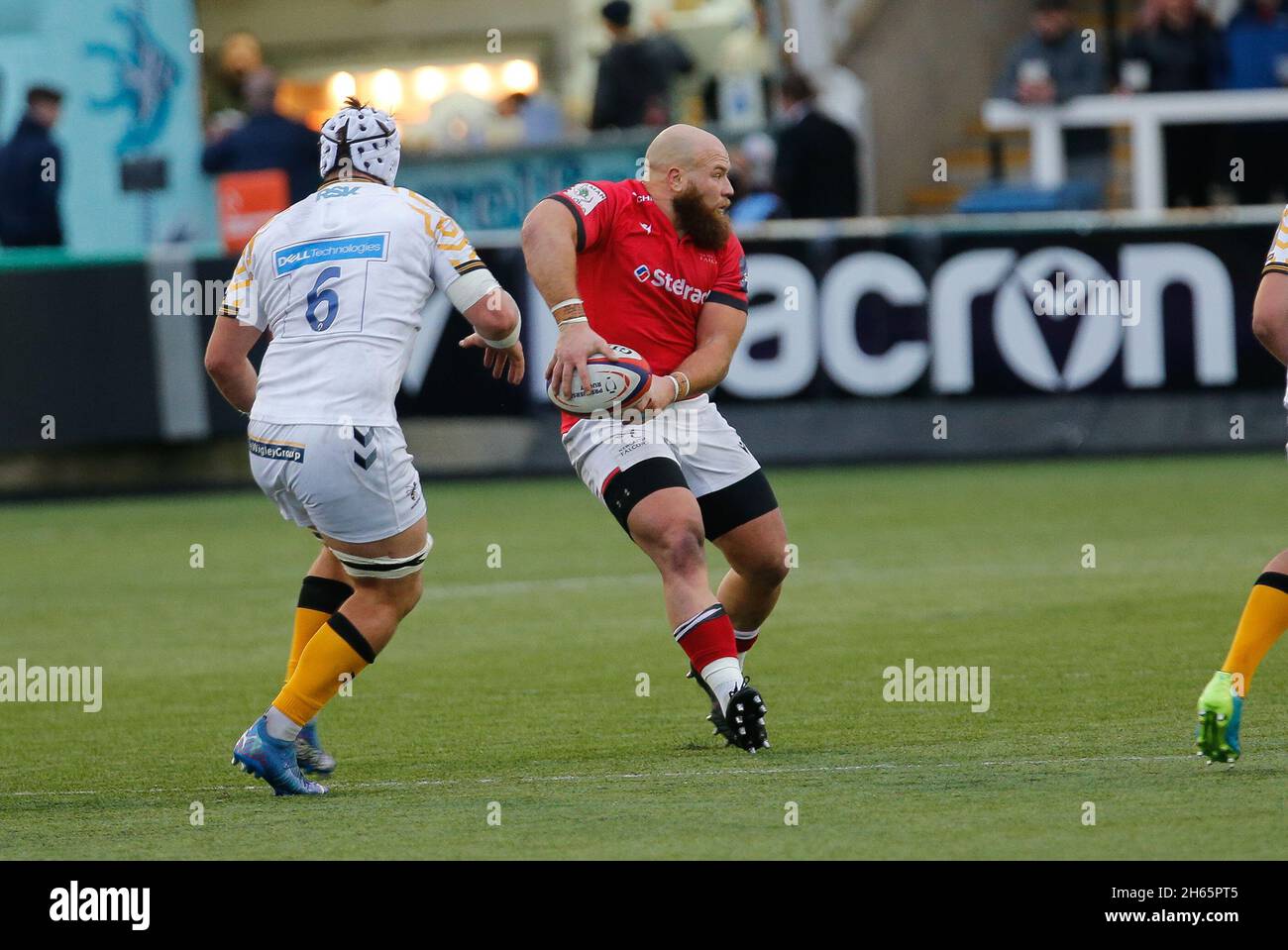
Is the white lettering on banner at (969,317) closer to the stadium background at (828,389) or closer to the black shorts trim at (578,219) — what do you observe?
the stadium background at (828,389)

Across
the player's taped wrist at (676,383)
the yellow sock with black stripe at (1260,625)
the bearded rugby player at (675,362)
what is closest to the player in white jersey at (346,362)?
the bearded rugby player at (675,362)

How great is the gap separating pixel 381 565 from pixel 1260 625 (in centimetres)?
281

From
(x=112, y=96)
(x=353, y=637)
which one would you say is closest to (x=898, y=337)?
(x=112, y=96)

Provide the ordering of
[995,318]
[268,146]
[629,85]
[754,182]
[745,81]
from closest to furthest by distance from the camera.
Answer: [995,318]
[268,146]
[754,182]
[629,85]
[745,81]

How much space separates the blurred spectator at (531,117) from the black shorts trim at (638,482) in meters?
15.3

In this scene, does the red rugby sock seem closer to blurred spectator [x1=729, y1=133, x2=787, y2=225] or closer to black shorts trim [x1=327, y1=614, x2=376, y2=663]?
black shorts trim [x1=327, y1=614, x2=376, y2=663]

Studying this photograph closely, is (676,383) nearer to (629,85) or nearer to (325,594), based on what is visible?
(325,594)

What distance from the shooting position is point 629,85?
21344 millimetres

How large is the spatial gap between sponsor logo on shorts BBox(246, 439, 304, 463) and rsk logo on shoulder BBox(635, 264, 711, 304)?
1668 mm

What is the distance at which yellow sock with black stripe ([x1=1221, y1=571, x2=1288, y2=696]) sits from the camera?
7.18 metres

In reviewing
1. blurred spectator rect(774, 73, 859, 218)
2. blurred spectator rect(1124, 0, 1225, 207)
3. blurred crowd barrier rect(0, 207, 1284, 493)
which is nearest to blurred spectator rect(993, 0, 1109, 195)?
blurred spectator rect(1124, 0, 1225, 207)

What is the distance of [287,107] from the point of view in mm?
29312

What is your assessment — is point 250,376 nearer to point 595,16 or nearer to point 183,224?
point 183,224

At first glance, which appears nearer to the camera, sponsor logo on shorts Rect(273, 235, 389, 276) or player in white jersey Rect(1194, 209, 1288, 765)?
player in white jersey Rect(1194, 209, 1288, 765)
